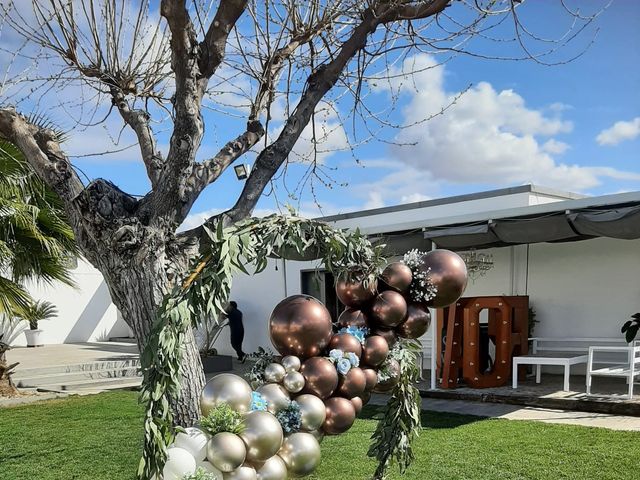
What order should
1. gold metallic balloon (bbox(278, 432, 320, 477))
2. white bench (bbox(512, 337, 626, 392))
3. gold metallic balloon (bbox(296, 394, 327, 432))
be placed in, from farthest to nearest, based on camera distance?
white bench (bbox(512, 337, 626, 392)) < gold metallic balloon (bbox(296, 394, 327, 432)) < gold metallic balloon (bbox(278, 432, 320, 477))

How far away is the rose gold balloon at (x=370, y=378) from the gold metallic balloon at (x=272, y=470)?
75 cm

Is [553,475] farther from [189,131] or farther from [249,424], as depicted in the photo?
[189,131]

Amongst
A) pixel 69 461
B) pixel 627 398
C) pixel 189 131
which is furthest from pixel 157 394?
pixel 627 398

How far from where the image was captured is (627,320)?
9.55 metres

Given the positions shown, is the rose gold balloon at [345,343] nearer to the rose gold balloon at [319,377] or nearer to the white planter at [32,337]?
the rose gold balloon at [319,377]

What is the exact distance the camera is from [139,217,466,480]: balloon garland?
2.60 m

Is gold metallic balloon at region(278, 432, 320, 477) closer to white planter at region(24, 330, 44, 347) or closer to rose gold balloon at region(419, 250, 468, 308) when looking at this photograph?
rose gold balloon at region(419, 250, 468, 308)

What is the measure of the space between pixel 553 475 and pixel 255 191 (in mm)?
3183

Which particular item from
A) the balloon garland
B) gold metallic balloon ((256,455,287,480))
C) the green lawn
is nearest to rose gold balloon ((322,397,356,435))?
the balloon garland

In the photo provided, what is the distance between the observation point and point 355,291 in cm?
352

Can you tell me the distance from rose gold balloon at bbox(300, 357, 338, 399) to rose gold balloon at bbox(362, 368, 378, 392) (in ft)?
0.99

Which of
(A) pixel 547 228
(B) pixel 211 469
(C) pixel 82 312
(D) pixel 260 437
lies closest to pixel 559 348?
(A) pixel 547 228

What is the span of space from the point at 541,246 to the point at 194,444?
29.7ft

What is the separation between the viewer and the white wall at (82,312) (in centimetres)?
1938
